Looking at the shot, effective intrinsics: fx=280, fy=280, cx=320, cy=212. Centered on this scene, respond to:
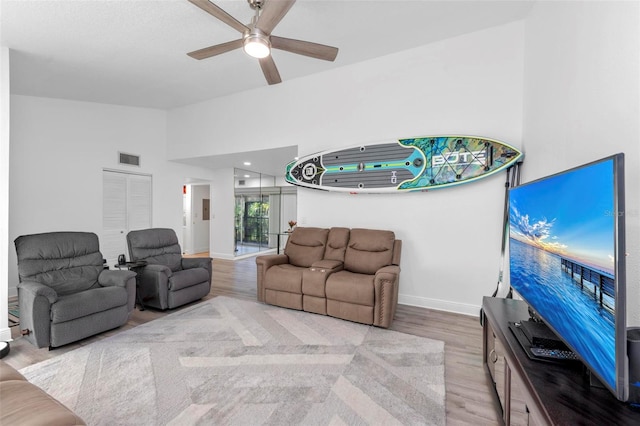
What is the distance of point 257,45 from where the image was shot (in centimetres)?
224

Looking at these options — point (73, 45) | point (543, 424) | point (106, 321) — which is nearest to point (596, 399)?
point (543, 424)

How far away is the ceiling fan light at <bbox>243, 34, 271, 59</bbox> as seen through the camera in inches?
86.2

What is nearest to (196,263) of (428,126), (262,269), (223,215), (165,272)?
(165,272)

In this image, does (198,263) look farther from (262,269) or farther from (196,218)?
(196,218)

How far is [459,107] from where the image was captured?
135 inches

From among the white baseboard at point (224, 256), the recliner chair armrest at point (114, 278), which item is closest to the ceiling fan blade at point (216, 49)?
the recliner chair armrest at point (114, 278)

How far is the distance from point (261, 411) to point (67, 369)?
1.66m

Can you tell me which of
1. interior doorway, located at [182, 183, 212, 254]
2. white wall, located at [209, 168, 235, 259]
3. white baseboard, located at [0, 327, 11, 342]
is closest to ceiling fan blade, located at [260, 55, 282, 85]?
white baseboard, located at [0, 327, 11, 342]

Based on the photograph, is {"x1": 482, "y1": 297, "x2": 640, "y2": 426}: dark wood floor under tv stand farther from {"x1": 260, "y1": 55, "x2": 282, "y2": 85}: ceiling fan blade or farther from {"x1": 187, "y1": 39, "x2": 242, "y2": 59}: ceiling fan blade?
{"x1": 187, "y1": 39, "x2": 242, "y2": 59}: ceiling fan blade

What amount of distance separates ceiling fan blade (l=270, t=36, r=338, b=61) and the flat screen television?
6.29 feet

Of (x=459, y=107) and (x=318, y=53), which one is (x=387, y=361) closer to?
(x=318, y=53)

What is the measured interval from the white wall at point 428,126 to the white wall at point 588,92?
0.42m

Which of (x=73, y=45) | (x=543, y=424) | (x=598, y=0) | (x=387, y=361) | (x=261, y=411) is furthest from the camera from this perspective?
(x=73, y=45)

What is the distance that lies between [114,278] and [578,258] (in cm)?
374
